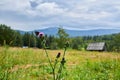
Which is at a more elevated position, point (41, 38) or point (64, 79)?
point (41, 38)

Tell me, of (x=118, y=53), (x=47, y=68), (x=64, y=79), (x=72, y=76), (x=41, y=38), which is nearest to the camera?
(x=41, y=38)

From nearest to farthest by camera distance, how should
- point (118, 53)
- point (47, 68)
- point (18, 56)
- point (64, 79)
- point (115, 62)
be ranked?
point (64, 79), point (47, 68), point (115, 62), point (18, 56), point (118, 53)

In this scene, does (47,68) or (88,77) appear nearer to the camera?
(88,77)

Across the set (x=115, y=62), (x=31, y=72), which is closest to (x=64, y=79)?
(x=31, y=72)

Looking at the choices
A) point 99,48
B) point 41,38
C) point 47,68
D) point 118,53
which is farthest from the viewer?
point 99,48

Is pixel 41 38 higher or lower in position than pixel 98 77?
higher

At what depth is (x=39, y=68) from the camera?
8.30 m

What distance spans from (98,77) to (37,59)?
3777 mm

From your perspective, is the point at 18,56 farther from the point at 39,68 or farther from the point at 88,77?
the point at 88,77

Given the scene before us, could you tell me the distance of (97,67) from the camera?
845cm

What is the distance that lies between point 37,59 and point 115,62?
274cm

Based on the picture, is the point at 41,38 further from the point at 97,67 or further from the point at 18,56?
the point at 18,56

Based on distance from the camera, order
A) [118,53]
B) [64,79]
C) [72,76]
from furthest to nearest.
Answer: [118,53]
[72,76]
[64,79]

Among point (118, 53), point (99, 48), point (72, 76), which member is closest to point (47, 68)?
point (72, 76)
